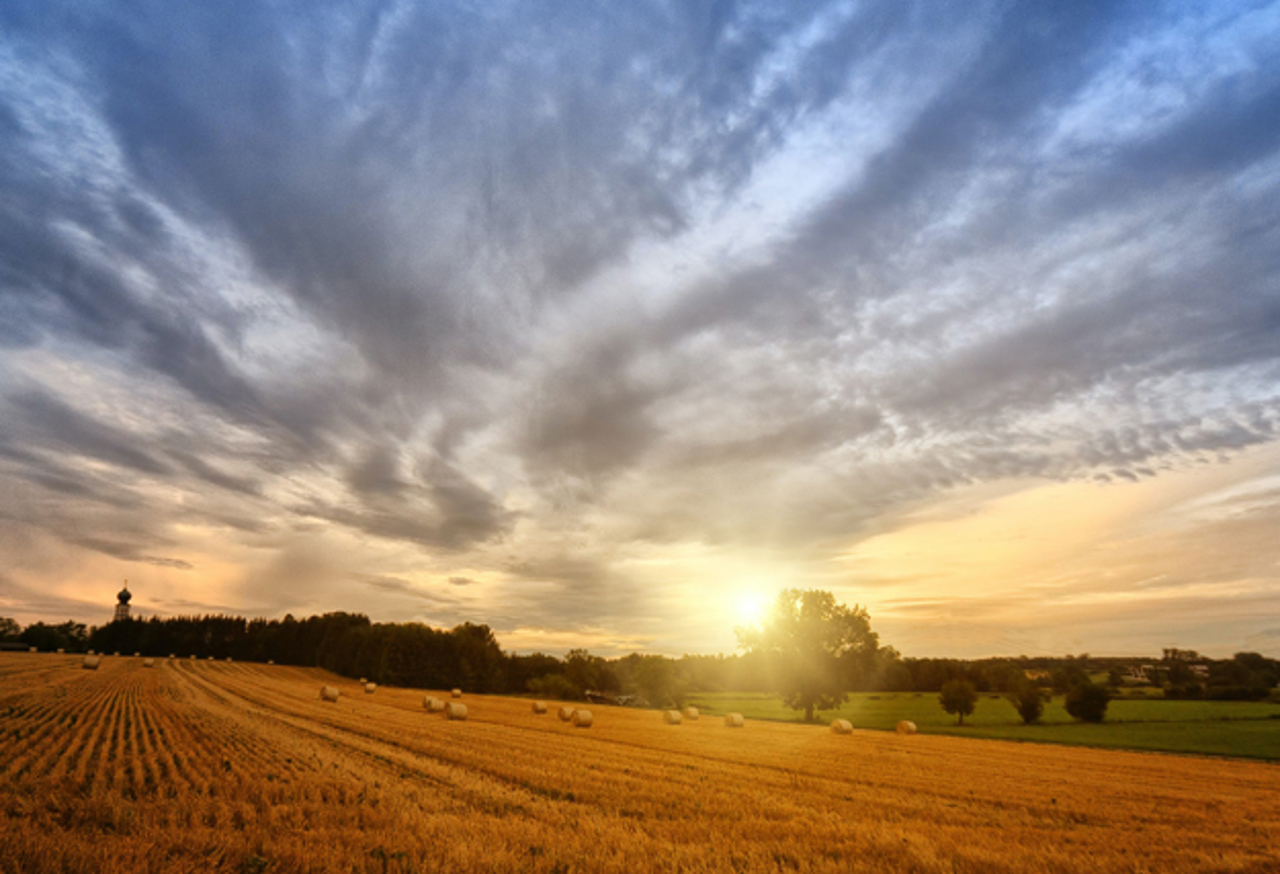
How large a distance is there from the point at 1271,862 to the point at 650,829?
10.4 meters

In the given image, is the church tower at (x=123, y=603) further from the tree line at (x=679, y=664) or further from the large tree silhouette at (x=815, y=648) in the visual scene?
the large tree silhouette at (x=815, y=648)

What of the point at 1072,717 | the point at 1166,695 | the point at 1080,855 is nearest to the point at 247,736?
the point at 1080,855

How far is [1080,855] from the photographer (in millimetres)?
10273

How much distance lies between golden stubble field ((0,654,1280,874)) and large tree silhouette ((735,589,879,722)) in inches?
1180

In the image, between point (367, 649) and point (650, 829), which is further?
point (367, 649)

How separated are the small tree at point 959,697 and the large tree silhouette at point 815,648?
12.6 meters

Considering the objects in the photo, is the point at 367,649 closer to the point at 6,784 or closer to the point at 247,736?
the point at 247,736

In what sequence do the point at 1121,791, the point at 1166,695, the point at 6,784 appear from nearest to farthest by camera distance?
1. the point at 6,784
2. the point at 1121,791
3. the point at 1166,695

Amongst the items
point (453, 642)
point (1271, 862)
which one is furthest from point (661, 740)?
point (453, 642)

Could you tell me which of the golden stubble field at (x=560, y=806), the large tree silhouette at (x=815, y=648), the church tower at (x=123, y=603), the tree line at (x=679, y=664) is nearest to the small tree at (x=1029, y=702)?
the tree line at (x=679, y=664)

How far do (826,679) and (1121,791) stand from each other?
3963 centimetres

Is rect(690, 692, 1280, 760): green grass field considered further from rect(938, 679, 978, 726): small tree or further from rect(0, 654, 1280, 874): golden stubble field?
rect(0, 654, 1280, 874): golden stubble field

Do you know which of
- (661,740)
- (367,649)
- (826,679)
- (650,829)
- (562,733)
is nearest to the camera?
(650,829)

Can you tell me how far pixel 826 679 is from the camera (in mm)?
57906
